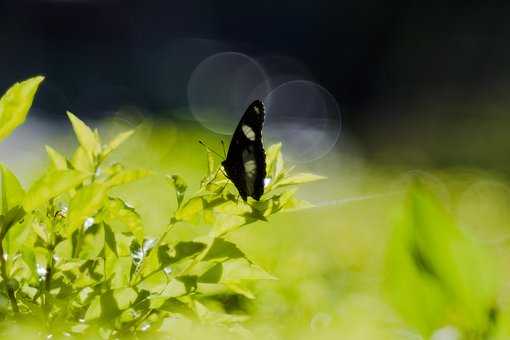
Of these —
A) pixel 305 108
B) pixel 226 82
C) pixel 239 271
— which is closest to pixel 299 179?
pixel 239 271

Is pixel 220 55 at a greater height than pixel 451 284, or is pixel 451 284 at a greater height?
pixel 451 284

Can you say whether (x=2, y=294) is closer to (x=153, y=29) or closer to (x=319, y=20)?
(x=319, y=20)

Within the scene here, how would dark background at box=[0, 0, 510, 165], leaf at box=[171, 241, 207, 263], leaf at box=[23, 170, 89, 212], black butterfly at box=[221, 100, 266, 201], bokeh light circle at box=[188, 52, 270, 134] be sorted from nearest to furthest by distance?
leaf at box=[23, 170, 89, 212]
leaf at box=[171, 241, 207, 263]
black butterfly at box=[221, 100, 266, 201]
dark background at box=[0, 0, 510, 165]
bokeh light circle at box=[188, 52, 270, 134]

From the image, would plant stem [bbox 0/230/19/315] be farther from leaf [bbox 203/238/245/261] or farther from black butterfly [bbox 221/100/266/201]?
black butterfly [bbox 221/100/266/201]

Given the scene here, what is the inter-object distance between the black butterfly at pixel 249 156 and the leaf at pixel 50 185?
45cm

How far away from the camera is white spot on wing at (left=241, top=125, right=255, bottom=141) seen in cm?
143

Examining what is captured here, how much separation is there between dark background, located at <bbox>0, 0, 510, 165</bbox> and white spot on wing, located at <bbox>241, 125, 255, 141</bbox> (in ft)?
30.9

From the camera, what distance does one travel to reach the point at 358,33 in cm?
1628

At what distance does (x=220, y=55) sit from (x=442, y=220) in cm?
2157

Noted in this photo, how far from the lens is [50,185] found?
929 millimetres

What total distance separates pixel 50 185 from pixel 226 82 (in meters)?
21.0

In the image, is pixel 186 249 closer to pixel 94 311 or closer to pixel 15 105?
pixel 94 311

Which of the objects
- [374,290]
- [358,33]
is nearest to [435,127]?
[358,33]

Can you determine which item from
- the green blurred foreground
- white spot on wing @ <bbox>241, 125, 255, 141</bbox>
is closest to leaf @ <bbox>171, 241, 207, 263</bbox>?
the green blurred foreground
